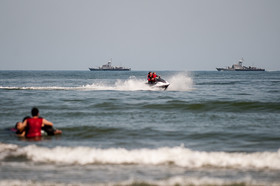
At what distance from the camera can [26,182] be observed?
24.7 ft

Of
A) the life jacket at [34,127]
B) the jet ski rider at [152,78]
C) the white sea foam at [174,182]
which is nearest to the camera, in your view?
the white sea foam at [174,182]

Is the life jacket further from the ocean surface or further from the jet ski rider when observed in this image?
the jet ski rider

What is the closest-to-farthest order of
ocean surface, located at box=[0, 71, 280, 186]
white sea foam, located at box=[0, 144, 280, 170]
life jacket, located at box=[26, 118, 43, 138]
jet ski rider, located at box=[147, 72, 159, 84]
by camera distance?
ocean surface, located at box=[0, 71, 280, 186] < white sea foam, located at box=[0, 144, 280, 170] < life jacket, located at box=[26, 118, 43, 138] < jet ski rider, located at box=[147, 72, 159, 84]

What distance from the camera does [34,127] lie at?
453 inches

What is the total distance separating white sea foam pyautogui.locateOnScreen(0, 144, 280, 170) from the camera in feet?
29.1

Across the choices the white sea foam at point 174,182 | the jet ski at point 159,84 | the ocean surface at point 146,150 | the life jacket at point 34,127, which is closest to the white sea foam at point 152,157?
the ocean surface at point 146,150

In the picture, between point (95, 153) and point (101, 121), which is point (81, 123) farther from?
point (95, 153)

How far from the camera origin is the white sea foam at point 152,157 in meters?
8.88

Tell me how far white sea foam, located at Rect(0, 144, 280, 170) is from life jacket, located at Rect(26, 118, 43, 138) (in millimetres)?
1311

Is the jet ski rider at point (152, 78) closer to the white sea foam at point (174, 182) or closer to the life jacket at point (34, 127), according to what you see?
the life jacket at point (34, 127)

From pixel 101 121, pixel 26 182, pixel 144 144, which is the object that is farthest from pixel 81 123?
pixel 26 182

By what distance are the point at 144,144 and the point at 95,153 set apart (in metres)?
Result: 1.99

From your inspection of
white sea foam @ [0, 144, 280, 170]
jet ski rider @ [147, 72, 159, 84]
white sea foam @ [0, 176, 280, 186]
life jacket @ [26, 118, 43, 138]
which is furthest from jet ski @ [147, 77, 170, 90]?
white sea foam @ [0, 176, 280, 186]

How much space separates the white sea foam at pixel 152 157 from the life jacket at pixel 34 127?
1311mm
